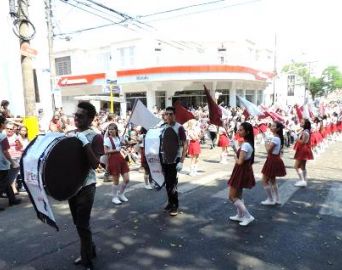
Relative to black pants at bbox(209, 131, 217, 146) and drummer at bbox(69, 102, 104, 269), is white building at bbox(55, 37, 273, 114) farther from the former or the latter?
drummer at bbox(69, 102, 104, 269)

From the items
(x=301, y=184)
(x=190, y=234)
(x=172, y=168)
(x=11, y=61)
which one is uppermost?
(x=11, y=61)

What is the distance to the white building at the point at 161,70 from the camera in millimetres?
31703

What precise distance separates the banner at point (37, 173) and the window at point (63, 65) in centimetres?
3841

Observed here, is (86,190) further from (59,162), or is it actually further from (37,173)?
(37,173)

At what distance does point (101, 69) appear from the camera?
3822 centimetres

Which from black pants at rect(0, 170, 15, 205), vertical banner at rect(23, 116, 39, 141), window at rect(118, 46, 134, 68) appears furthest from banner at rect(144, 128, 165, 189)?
window at rect(118, 46, 134, 68)

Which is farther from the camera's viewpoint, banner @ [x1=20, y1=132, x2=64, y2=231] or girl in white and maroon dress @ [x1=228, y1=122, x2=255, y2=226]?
girl in white and maroon dress @ [x1=228, y1=122, x2=255, y2=226]

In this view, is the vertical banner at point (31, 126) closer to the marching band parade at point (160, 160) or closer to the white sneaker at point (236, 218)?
the marching band parade at point (160, 160)

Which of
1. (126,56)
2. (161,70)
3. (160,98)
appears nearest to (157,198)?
(161,70)

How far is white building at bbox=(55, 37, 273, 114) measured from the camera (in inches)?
1248

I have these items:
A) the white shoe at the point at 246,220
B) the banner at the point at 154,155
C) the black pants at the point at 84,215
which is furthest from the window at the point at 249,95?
the black pants at the point at 84,215

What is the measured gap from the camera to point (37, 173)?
3896mm

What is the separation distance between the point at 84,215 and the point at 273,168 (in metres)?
4.07

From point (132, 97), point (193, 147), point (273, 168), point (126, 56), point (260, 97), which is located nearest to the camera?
point (273, 168)
